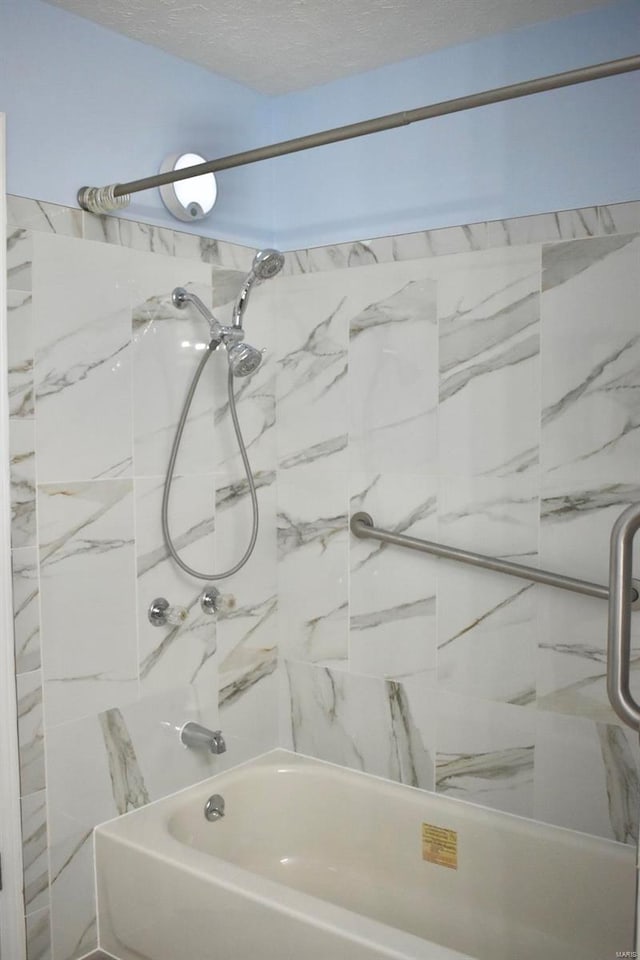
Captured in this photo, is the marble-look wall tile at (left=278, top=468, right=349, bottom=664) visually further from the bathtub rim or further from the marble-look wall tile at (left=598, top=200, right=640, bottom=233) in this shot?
the marble-look wall tile at (left=598, top=200, right=640, bottom=233)

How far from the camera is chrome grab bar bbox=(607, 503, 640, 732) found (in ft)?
3.33

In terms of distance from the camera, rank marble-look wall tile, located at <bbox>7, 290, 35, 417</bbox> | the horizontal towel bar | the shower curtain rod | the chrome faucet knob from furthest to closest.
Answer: the chrome faucet knob → the horizontal towel bar → marble-look wall tile, located at <bbox>7, 290, 35, 417</bbox> → the shower curtain rod

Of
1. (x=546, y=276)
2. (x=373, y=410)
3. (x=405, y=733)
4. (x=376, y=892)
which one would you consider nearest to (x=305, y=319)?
(x=373, y=410)

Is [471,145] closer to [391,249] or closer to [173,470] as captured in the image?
[391,249]

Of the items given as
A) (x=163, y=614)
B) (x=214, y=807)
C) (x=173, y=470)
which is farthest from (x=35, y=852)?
(x=173, y=470)

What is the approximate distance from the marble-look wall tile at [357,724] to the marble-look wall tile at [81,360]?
947mm

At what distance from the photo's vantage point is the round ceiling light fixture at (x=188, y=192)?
2.37m

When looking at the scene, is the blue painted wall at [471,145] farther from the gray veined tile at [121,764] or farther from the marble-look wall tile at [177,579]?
the gray veined tile at [121,764]

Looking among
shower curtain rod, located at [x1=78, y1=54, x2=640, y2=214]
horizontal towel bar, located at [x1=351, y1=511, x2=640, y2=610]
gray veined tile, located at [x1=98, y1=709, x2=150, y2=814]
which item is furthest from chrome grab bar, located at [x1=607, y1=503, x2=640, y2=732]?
gray veined tile, located at [x1=98, y1=709, x2=150, y2=814]

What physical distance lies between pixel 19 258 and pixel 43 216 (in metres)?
0.14

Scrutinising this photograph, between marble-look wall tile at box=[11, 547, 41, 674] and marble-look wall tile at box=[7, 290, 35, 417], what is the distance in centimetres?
34

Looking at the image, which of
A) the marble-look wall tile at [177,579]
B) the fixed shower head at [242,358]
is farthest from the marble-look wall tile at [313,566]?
the fixed shower head at [242,358]

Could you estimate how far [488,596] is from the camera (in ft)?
7.68

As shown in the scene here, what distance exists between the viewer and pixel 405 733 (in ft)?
8.24
